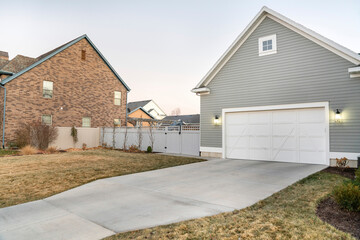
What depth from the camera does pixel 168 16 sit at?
16328 millimetres

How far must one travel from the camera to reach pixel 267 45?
11070 millimetres

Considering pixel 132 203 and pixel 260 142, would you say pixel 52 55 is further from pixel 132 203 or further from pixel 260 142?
pixel 132 203

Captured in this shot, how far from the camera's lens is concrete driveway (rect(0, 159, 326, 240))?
11.9ft

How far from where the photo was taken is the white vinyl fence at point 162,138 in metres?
13.7

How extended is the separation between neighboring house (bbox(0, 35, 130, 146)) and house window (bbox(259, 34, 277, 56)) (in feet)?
50.5

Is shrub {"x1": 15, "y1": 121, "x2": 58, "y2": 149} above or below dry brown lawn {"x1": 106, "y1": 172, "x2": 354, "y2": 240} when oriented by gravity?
above

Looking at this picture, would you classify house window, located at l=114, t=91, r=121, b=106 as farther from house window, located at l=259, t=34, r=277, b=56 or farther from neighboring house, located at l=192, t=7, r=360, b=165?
house window, located at l=259, t=34, r=277, b=56

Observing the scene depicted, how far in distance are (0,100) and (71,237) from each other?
18.2 meters

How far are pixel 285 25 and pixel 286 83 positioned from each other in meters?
2.68

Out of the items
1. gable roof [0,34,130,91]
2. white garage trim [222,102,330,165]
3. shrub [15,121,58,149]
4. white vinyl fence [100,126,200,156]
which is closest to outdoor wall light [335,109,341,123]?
white garage trim [222,102,330,165]

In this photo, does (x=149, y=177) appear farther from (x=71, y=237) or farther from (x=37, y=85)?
(x=37, y=85)

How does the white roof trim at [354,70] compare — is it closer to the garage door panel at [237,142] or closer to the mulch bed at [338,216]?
the garage door panel at [237,142]

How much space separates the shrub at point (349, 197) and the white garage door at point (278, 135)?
19.6ft

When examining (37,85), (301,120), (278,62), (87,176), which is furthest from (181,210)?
(37,85)
